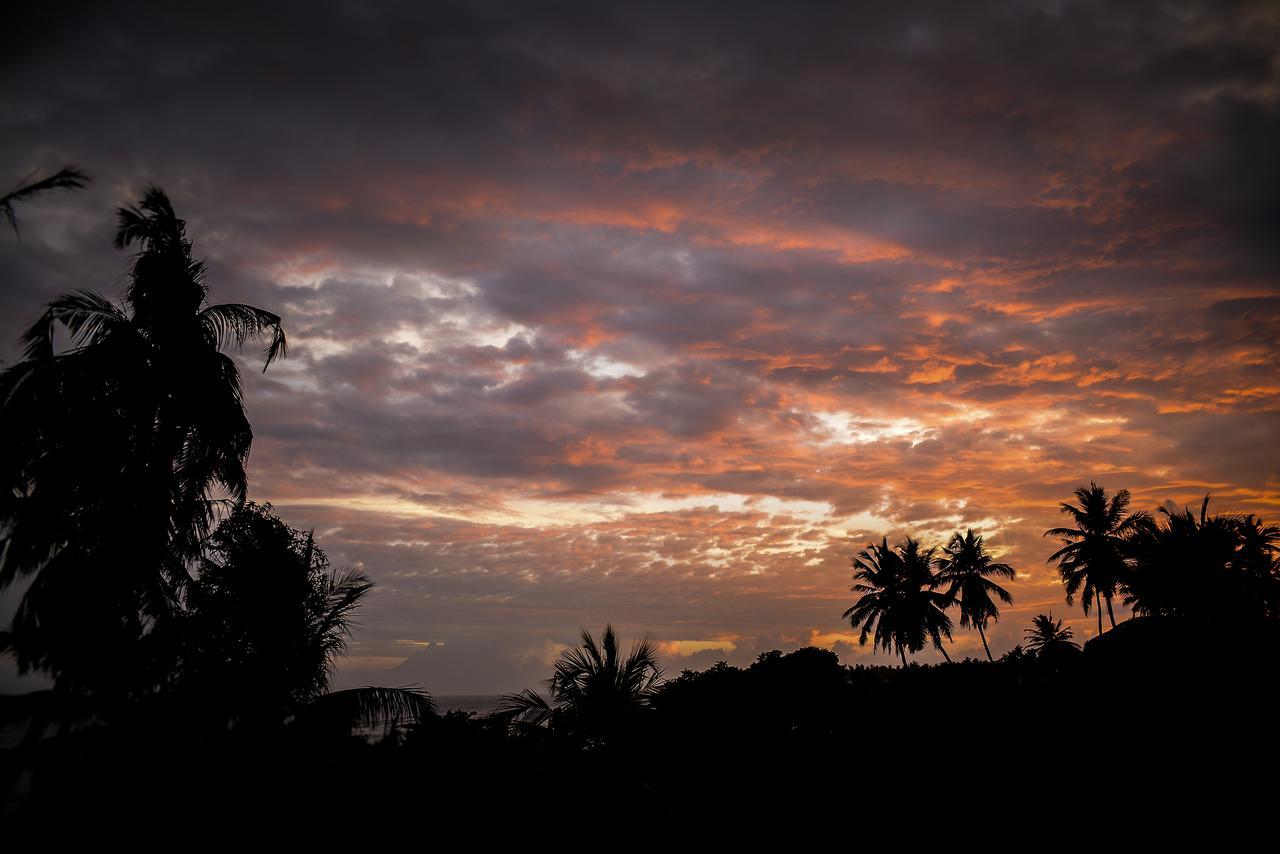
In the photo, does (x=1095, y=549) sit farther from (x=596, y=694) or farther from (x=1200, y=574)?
(x=596, y=694)

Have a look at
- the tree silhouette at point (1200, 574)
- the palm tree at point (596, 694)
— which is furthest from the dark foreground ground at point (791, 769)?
the tree silhouette at point (1200, 574)

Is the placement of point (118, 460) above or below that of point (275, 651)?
above

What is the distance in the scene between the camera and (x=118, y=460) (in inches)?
486

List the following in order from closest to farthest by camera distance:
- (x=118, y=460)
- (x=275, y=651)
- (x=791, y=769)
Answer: (x=118, y=460) < (x=275, y=651) < (x=791, y=769)

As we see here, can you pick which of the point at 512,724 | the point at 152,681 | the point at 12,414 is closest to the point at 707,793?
the point at 512,724

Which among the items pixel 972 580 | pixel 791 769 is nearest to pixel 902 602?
pixel 972 580

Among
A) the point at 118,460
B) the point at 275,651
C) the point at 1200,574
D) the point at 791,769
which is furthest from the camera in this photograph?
the point at 1200,574

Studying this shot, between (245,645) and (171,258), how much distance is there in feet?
43.4

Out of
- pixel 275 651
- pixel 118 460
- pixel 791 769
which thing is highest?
pixel 118 460

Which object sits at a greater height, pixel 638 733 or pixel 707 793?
pixel 638 733

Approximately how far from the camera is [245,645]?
2081 centimetres

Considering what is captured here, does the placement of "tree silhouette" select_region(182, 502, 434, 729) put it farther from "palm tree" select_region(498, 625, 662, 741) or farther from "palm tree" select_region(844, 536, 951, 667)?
"palm tree" select_region(844, 536, 951, 667)

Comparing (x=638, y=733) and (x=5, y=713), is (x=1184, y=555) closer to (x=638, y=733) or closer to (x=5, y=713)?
(x=638, y=733)

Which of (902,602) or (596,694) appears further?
(902,602)
